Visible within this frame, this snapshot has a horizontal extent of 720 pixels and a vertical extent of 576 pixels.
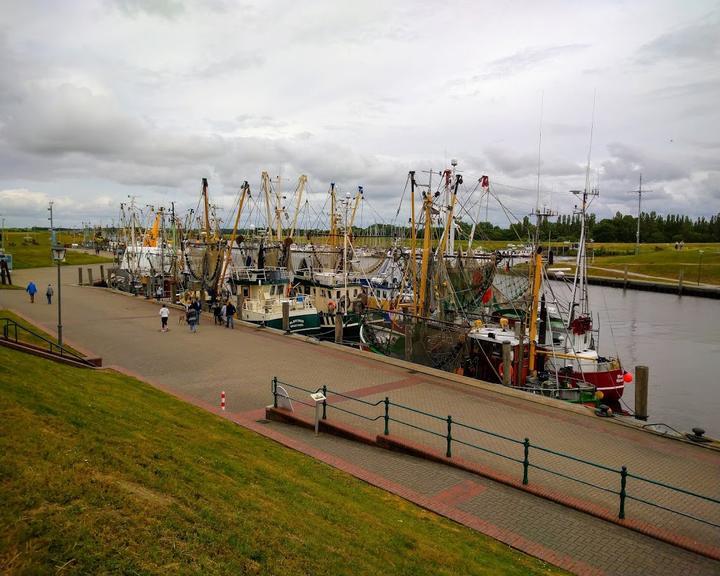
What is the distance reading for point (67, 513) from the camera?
19.2 ft

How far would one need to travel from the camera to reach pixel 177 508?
22.2 feet

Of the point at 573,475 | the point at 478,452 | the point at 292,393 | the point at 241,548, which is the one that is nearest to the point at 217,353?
the point at 292,393

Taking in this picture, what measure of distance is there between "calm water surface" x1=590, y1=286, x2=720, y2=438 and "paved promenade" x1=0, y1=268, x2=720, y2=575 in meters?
11.6

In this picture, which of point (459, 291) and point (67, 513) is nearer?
point (67, 513)

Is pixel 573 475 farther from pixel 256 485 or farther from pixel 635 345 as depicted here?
pixel 635 345

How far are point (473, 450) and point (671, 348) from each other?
118 ft

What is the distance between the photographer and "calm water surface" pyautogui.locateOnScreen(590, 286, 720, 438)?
85.3 feet

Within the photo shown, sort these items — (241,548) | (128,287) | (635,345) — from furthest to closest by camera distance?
(128,287), (635,345), (241,548)

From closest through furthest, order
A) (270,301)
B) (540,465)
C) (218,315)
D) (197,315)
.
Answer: (540,465) < (197,315) < (218,315) < (270,301)

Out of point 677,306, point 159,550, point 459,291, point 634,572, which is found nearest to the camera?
point 159,550

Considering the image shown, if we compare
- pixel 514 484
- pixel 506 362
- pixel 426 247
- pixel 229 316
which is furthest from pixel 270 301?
pixel 514 484

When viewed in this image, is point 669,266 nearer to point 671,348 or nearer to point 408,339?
point 671,348

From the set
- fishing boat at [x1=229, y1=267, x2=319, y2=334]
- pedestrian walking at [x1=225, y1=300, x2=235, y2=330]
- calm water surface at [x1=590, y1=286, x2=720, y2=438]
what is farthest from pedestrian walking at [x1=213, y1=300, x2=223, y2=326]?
calm water surface at [x1=590, y1=286, x2=720, y2=438]

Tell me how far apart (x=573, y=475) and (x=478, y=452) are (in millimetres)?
2161
